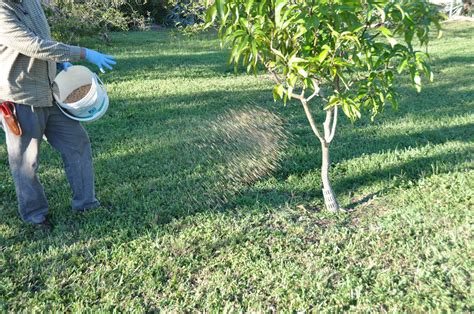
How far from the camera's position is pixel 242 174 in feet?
12.7

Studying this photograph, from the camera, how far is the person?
265cm

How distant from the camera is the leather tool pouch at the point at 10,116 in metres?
2.79

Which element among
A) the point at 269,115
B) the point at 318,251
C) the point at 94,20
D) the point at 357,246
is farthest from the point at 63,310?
the point at 94,20

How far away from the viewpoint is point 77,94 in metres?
3.20

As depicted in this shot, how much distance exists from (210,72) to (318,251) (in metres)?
7.14

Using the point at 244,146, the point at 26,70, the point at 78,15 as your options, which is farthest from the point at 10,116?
the point at 78,15

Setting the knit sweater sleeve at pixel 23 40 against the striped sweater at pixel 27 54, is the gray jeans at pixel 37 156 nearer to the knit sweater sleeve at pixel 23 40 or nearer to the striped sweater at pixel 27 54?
the striped sweater at pixel 27 54

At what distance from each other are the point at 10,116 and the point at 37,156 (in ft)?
1.06

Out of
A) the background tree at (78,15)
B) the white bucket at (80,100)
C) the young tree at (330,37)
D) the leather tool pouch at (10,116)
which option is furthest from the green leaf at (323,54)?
the background tree at (78,15)

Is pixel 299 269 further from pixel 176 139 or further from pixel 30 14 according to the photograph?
pixel 176 139

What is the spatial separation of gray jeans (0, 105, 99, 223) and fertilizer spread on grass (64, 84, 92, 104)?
0.47 feet

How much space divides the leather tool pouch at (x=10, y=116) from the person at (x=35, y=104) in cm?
3

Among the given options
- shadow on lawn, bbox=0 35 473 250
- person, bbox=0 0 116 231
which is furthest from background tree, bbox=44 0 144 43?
person, bbox=0 0 116 231

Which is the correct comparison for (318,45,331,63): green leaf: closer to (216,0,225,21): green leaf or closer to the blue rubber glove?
(216,0,225,21): green leaf
